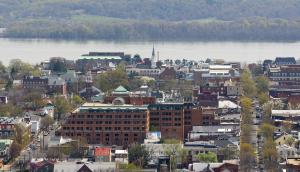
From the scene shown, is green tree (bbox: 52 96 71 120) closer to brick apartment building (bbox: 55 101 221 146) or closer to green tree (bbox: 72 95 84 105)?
green tree (bbox: 72 95 84 105)

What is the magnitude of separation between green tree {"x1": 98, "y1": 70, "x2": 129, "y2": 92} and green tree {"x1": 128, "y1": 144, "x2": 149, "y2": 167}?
90.0 feet

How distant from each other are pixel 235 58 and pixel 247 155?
76096mm

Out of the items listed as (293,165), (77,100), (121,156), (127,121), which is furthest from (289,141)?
(77,100)

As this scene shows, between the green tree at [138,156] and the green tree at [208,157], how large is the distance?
95.3 inches

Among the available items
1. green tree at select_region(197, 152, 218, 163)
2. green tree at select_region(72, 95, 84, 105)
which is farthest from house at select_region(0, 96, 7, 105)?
green tree at select_region(197, 152, 218, 163)

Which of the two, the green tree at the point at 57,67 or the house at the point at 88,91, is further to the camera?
the green tree at the point at 57,67

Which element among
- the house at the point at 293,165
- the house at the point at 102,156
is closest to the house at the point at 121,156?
the house at the point at 102,156

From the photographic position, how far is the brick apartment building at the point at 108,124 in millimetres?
43094

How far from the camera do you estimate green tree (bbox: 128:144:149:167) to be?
118 ft

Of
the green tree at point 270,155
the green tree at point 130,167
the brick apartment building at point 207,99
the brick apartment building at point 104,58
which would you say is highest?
the brick apartment building at point 104,58

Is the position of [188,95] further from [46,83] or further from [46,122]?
[46,122]

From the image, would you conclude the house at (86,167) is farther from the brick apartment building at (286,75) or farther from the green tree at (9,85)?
the brick apartment building at (286,75)

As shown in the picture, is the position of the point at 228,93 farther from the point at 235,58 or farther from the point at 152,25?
the point at 152,25

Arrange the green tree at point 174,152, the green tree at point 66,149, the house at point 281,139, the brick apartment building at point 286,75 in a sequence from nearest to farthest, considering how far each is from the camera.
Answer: the green tree at point 174,152, the green tree at point 66,149, the house at point 281,139, the brick apartment building at point 286,75
